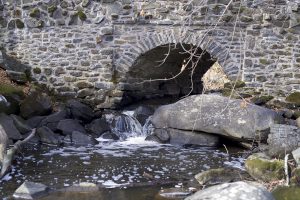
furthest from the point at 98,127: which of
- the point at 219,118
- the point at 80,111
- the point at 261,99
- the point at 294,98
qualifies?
the point at 294,98

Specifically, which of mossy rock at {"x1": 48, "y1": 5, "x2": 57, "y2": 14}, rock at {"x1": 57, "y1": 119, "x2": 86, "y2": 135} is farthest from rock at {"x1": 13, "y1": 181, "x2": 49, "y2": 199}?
mossy rock at {"x1": 48, "y1": 5, "x2": 57, "y2": 14}

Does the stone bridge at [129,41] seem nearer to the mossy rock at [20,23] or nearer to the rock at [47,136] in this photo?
the mossy rock at [20,23]

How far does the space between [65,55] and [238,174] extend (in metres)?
6.19

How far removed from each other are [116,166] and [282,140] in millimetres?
3119

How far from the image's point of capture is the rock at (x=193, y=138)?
1108 cm

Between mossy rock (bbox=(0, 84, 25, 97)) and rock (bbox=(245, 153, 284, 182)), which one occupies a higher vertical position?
mossy rock (bbox=(0, 84, 25, 97))

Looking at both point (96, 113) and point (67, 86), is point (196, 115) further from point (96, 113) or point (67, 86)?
point (67, 86)

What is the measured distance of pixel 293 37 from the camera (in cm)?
1246

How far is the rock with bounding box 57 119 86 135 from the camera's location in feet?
37.4

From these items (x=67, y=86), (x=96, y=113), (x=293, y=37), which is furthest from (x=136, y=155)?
(x=293, y=37)

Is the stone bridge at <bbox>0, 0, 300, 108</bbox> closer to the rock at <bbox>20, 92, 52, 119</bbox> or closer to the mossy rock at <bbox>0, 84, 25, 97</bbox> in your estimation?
the mossy rock at <bbox>0, 84, 25, 97</bbox>

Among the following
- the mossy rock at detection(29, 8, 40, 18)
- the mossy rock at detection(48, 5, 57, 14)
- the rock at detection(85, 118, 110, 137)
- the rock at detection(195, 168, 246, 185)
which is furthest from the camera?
the mossy rock at detection(29, 8, 40, 18)

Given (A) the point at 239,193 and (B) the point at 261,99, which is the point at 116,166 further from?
(B) the point at 261,99

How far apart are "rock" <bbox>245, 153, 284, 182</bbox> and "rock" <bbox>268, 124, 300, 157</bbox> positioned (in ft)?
3.79
